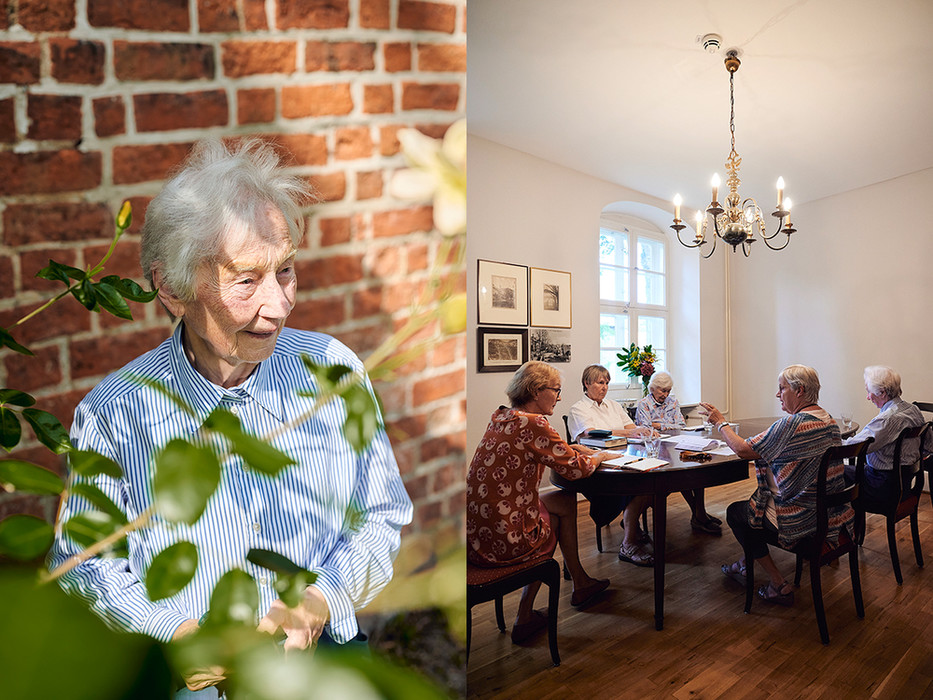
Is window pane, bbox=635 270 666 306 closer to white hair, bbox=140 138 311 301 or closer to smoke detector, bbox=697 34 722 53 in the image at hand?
smoke detector, bbox=697 34 722 53

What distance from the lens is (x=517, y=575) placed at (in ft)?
7.29

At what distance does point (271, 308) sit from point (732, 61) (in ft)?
10.7

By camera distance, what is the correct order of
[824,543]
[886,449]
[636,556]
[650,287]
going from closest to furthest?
[824,543] < [886,449] < [636,556] < [650,287]

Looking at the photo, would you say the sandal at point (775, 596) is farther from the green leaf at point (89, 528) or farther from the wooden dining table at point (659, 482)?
the green leaf at point (89, 528)

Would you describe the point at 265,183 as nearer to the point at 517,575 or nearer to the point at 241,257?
the point at 241,257

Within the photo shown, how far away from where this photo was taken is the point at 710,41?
9.78 feet

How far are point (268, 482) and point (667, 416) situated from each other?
3.74 metres

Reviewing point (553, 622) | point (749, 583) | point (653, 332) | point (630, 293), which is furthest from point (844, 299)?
point (553, 622)

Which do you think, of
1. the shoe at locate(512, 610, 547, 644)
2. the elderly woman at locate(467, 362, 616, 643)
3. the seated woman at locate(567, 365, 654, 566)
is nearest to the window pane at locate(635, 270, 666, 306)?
the seated woman at locate(567, 365, 654, 566)

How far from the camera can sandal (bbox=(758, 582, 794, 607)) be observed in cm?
285

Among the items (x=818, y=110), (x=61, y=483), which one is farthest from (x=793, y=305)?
(x=61, y=483)

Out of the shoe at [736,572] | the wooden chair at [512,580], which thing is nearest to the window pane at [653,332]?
the shoe at [736,572]

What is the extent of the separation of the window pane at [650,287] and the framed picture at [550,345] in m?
1.70

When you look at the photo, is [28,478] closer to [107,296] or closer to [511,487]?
[107,296]
